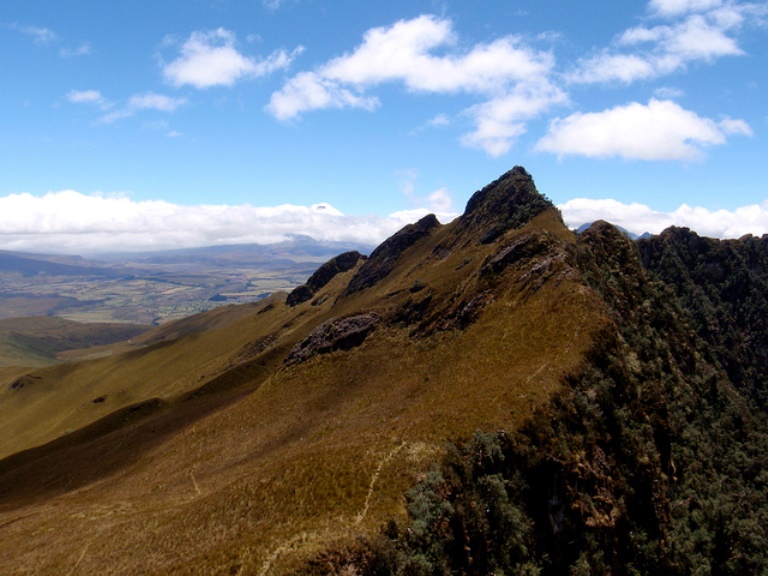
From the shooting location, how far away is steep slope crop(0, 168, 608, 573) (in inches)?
1155

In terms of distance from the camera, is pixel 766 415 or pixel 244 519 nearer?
pixel 244 519

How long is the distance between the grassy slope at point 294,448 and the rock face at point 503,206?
7.77 m

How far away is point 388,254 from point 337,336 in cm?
8895

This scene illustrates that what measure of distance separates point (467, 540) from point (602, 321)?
30.8 meters

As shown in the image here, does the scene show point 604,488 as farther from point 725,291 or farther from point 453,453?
point 725,291

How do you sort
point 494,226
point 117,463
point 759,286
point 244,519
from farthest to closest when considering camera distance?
point 759,286 < point 494,226 < point 117,463 < point 244,519

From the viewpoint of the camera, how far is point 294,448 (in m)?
48.3

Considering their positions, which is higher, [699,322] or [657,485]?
[699,322]

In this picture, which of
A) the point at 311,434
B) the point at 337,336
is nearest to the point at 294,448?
the point at 311,434

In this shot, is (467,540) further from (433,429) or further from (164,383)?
(164,383)

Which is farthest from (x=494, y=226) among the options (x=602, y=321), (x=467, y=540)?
(x=467, y=540)

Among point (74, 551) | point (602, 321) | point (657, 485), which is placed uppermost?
point (602, 321)

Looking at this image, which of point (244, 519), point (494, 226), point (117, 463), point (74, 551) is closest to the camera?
point (244, 519)

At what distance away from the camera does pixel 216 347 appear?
560ft
